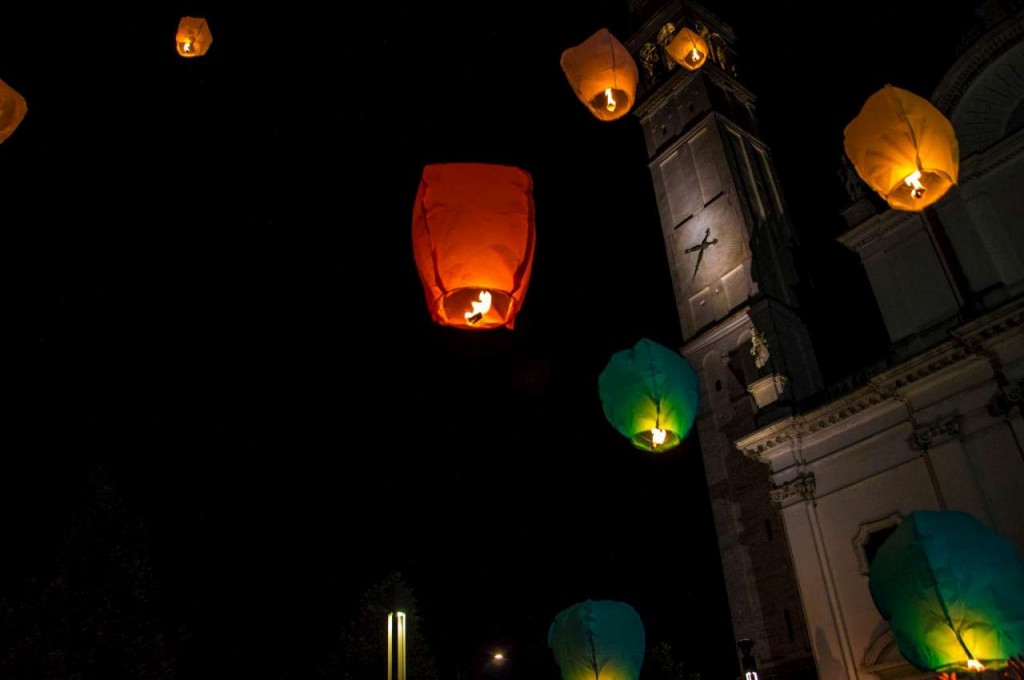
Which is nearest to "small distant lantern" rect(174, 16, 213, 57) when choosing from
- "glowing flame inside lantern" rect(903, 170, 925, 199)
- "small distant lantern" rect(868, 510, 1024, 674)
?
"glowing flame inside lantern" rect(903, 170, 925, 199)

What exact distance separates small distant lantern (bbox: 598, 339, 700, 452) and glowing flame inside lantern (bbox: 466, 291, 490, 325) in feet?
19.5

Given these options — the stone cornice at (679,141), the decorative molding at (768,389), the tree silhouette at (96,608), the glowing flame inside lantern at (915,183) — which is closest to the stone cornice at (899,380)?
the decorative molding at (768,389)

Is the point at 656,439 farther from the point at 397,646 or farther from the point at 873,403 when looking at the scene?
the point at 873,403

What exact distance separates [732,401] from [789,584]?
5.64m

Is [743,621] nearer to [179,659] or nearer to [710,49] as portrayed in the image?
[179,659]

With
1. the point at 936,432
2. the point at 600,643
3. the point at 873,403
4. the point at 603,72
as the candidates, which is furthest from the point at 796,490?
the point at 603,72

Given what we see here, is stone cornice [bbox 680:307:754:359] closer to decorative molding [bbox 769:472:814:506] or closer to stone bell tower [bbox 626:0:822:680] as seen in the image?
stone bell tower [bbox 626:0:822:680]

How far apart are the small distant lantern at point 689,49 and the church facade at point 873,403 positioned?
5751mm

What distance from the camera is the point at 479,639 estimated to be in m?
42.2

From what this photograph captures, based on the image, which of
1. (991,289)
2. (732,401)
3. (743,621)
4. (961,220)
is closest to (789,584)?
(743,621)

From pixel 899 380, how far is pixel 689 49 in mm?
9966

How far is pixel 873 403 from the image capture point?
19.4 meters

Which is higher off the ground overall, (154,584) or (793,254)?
(793,254)

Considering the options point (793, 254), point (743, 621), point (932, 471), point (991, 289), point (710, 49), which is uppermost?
point (710, 49)
